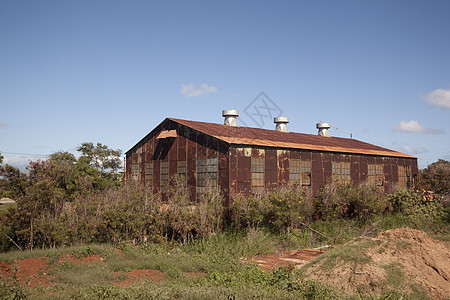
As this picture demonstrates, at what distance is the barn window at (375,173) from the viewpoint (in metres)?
24.1

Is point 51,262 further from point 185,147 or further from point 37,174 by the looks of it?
point 185,147

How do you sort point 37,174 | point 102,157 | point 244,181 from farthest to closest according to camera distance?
point 102,157
point 244,181
point 37,174

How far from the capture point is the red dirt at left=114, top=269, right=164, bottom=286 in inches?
337

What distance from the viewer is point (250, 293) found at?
689 cm

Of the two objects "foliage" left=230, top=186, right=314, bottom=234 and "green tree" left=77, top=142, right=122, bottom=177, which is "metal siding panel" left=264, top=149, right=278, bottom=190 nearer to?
"foliage" left=230, top=186, right=314, bottom=234

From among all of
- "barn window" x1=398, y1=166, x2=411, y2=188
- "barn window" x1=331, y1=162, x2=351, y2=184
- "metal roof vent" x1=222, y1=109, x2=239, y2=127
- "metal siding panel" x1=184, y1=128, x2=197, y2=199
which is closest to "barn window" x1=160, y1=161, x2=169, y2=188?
"metal siding panel" x1=184, y1=128, x2=197, y2=199

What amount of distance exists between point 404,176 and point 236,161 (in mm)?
16697

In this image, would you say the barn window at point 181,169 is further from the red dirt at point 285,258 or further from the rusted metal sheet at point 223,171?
the red dirt at point 285,258

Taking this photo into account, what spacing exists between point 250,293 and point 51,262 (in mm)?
5794

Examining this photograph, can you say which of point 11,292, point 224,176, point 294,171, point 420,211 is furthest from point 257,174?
point 11,292

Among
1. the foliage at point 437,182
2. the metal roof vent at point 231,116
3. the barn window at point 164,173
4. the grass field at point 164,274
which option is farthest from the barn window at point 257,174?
the foliage at point 437,182

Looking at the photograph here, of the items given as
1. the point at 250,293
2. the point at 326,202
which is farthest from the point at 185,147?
the point at 250,293

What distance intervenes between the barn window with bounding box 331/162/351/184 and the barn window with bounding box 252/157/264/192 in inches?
226

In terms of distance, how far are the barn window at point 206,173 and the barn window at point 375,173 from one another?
1206cm
